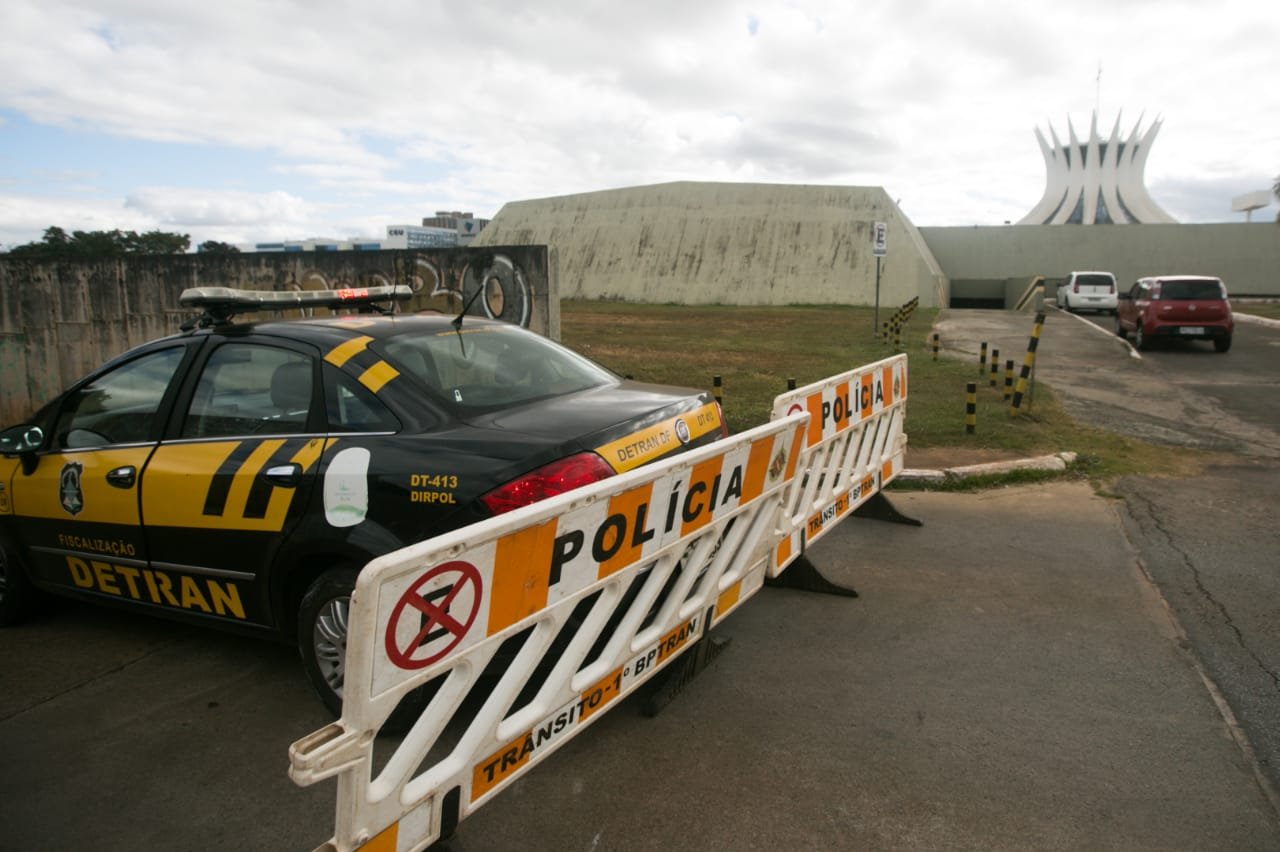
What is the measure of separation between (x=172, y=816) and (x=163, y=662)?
147 centimetres

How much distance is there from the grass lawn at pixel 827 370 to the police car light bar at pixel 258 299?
199 inches

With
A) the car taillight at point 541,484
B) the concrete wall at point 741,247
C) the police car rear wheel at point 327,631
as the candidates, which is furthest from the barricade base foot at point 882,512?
the concrete wall at point 741,247

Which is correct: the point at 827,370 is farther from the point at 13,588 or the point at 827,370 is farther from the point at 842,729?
the point at 13,588

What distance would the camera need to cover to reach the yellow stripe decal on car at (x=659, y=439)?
342 cm

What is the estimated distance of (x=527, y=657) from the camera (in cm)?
270

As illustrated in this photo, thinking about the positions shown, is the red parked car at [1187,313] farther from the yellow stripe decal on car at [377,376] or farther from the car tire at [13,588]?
the car tire at [13,588]

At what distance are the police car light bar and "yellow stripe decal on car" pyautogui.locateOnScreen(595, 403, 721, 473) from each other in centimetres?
215

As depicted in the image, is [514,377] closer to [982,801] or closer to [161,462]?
[161,462]

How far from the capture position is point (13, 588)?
4789 millimetres

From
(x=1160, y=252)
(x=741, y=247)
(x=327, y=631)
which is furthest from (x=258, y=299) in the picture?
(x=1160, y=252)

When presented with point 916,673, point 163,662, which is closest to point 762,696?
point 916,673

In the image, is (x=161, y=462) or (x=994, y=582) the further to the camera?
(x=994, y=582)

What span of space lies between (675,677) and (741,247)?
144 feet

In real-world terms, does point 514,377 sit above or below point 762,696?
above
